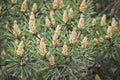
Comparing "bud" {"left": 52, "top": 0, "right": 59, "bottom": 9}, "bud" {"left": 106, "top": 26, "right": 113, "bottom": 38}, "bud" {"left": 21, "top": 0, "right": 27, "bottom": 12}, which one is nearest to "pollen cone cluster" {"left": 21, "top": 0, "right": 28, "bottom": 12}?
"bud" {"left": 21, "top": 0, "right": 27, "bottom": 12}

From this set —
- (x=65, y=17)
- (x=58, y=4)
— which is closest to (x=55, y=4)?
(x=58, y=4)

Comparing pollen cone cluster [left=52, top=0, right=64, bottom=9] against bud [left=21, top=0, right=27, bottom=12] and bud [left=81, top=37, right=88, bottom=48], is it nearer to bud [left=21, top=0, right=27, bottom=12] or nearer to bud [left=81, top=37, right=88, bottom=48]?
bud [left=21, top=0, right=27, bottom=12]

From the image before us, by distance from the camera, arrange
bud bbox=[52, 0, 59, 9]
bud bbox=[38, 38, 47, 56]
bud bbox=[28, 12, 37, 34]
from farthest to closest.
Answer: bud bbox=[52, 0, 59, 9] → bud bbox=[28, 12, 37, 34] → bud bbox=[38, 38, 47, 56]

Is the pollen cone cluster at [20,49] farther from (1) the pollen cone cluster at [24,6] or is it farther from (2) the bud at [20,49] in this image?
(1) the pollen cone cluster at [24,6]

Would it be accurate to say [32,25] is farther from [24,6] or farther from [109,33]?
[109,33]

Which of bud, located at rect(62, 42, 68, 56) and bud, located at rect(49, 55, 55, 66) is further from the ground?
bud, located at rect(62, 42, 68, 56)

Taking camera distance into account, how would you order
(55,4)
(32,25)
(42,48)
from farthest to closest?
(55,4), (32,25), (42,48)

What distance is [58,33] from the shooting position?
60.0 inches

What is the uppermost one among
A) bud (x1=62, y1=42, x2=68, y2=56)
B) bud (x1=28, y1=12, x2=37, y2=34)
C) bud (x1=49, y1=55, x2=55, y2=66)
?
bud (x1=28, y1=12, x2=37, y2=34)

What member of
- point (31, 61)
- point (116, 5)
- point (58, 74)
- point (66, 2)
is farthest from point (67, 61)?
point (116, 5)

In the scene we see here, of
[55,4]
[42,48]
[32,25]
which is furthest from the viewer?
[55,4]

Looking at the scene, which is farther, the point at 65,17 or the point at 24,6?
the point at 24,6

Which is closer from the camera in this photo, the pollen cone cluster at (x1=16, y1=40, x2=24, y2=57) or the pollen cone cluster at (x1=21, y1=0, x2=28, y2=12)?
the pollen cone cluster at (x1=16, y1=40, x2=24, y2=57)

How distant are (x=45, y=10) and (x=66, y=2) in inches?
4.5
